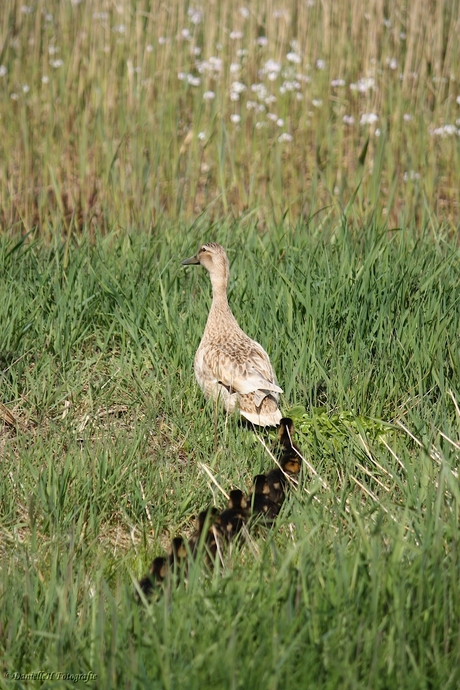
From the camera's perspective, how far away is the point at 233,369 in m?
4.55

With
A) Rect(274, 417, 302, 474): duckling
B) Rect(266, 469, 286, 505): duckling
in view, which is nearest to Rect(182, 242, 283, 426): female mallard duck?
Rect(274, 417, 302, 474): duckling

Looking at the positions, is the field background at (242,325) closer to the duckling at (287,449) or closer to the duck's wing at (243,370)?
the duckling at (287,449)

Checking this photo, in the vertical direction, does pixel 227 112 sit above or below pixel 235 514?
above

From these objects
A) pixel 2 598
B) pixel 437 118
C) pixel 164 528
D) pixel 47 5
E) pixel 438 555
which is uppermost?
pixel 47 5

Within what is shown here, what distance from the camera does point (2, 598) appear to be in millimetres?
2977

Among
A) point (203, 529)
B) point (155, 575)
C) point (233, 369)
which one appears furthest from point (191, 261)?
point (155, 575)

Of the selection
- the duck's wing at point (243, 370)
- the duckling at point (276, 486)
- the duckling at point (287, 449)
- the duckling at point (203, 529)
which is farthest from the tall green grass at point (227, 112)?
the duckling at point (203, 529)

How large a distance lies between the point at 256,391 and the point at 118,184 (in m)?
3.22

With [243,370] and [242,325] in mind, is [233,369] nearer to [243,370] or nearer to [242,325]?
[243,370]

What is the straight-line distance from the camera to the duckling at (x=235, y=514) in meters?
3.37

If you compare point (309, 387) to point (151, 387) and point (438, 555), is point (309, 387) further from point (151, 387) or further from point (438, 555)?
point (438, 555)

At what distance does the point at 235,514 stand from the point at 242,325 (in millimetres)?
2155

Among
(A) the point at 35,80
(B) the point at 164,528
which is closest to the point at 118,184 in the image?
(A) the point at 35,80

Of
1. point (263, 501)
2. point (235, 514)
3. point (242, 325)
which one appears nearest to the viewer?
point (235, 514)
